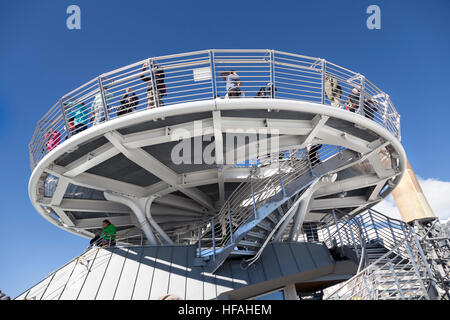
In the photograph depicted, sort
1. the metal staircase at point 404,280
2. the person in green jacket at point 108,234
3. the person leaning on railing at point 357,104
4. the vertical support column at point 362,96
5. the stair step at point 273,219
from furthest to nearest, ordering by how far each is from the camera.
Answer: the person in green jacket at point 108,234, the stair step at point 273,219, the person leaning on railing at point 357,104, the vertical support column at point 362,96, the metal staircase at point 404,280

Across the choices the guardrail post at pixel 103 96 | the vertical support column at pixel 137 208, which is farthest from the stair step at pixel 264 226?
the guardrail post at pixel 103 96

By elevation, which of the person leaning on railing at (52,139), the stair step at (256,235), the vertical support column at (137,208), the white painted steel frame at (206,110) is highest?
the person leaning on railing at (52,139)

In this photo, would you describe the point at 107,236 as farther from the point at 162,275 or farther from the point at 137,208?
the point at 162,275

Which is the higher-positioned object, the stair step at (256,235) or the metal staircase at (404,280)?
the stair step at (256,235)

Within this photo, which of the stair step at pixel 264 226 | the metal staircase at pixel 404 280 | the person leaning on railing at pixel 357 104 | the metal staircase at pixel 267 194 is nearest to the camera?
the metal staircase at pixel 404 280

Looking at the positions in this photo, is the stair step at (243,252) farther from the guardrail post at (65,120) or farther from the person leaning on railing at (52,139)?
the person leaning on railing at (52,139)

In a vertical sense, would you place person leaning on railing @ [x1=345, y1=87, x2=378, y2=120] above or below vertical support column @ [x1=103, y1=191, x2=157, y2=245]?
above

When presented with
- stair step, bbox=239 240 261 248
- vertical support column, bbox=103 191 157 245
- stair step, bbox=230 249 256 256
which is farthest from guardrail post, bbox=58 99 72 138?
stair step, bbox=230 249 256 256

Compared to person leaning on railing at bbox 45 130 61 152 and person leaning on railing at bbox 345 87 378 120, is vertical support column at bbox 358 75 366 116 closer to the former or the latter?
person leaning on railing at bbox 345 87 378 120

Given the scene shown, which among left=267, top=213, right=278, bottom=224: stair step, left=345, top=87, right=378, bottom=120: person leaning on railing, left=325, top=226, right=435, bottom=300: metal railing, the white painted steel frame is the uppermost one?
left=345, top=87, right=378, bottom=120: person leaning on railing

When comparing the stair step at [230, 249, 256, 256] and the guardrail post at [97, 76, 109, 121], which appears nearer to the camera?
the guardrail post at [97, 76, 109, 121]

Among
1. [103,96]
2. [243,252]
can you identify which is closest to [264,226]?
[243,252]

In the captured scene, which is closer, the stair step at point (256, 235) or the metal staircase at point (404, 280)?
the metal staircase at point (404, 280)

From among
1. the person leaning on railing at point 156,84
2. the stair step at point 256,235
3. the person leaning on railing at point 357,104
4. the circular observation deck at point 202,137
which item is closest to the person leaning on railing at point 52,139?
the circular observation deck at point 202,137
